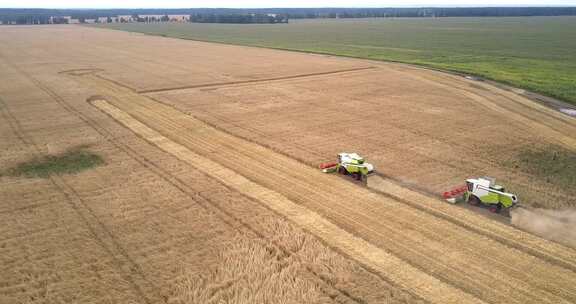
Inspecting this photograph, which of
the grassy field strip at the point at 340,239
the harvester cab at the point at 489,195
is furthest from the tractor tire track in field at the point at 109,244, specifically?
the harvester cab at the point at 489,195

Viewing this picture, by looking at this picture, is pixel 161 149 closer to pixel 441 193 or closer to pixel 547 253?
pixel 441 193

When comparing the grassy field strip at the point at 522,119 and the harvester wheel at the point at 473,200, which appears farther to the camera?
the grassy field strip at the point at 522,119

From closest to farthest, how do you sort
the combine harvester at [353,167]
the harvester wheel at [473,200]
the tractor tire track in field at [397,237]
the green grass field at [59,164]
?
the tractor tire track in field at [397,237] < the harvester wheel at [473,200] < the combine harvester at [353,167] < the green grass field at [59,164]

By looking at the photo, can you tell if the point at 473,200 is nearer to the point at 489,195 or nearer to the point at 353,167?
the point at 489,195

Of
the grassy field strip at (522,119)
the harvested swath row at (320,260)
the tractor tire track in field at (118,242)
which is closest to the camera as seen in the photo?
the harvested swath row at (320,260)

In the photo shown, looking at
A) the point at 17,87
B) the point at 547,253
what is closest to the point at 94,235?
the point at 547,253

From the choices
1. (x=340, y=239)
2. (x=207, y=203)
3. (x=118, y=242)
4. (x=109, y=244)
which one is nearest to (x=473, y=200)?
(x=340, y=239)

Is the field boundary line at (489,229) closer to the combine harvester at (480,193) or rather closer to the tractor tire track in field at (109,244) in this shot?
the combine harvester at (480,193)
